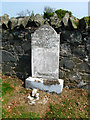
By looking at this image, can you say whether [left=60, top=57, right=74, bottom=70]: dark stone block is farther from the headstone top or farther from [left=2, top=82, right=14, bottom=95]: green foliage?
[left=2, top=82, right=14, bottom=95]: green foliage

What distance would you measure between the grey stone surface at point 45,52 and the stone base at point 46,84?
0.52ft

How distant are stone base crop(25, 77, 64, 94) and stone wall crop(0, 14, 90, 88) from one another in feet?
1.61

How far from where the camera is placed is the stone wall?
113 inches

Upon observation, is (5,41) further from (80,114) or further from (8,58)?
(80,114)

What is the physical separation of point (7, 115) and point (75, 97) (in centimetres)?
171

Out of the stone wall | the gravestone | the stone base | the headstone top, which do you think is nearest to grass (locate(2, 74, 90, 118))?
the stone base

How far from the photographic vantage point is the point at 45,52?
2.88m

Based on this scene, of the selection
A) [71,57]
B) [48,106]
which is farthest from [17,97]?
[71,57]

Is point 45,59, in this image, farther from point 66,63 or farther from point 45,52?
point 66,63

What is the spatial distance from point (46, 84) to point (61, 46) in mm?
1183

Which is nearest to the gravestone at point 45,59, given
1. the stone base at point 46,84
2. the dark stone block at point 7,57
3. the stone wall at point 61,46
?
the stone base at point 46,84

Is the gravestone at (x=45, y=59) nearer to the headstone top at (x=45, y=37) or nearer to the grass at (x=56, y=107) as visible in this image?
the headstone top at (x=45, y=37)

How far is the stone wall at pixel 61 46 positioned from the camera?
2877 mm

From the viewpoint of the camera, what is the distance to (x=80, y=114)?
89.8 inches
